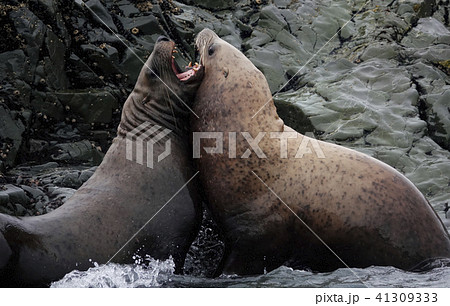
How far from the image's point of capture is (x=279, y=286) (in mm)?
6785

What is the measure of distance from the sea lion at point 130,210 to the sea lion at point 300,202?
0.36m

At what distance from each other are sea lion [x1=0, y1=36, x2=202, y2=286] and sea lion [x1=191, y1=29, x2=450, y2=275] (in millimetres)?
358

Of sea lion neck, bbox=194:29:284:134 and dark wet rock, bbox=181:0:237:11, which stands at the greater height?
sea lion neck, bbox=194:29:284:134

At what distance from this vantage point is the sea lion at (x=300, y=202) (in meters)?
7.24

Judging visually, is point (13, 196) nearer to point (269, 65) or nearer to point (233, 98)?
point (233, 98)

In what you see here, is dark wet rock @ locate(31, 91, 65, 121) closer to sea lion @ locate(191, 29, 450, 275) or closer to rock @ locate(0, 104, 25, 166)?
rock @ locate(0, 104, 25, 166)

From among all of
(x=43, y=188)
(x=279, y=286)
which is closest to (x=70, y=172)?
(x=43, y=188)

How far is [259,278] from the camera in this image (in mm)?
7059

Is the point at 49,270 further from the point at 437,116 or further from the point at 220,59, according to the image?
the point at 437,116

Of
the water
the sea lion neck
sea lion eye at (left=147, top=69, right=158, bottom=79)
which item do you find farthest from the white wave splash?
sea lion eye at (left=147, top=69, right=158, bottom=79)

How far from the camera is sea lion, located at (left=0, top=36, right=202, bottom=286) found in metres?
6.62

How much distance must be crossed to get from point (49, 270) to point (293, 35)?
825 centimetres

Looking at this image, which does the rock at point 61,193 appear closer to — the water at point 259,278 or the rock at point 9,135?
the rock at point 9,135

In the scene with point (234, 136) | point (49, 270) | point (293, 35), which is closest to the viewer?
point (49, 270)
